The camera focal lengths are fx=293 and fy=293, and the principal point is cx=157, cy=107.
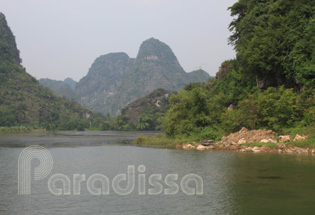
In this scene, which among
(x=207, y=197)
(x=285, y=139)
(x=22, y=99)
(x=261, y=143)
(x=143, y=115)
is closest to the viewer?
(x=207, y=197)

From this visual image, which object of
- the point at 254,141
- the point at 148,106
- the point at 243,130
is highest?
the point at 148,106

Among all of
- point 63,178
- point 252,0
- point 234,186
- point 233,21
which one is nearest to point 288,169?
point 234,186

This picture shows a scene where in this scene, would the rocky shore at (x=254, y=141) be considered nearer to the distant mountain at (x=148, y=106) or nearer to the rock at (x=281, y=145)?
the rock at (x=281, y=145)

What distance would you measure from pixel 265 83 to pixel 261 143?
40.8 feet

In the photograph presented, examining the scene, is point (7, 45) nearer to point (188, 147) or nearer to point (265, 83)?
point (188, 147)

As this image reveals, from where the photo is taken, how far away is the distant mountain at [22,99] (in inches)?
4609

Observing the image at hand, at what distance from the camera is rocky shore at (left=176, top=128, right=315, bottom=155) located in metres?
26.1

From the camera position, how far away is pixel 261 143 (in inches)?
1112

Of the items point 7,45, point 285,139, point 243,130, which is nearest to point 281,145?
point 285,139

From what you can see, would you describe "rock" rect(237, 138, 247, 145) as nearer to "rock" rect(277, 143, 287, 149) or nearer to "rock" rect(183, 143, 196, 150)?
"rock" rect(277, 143, 287, 149)

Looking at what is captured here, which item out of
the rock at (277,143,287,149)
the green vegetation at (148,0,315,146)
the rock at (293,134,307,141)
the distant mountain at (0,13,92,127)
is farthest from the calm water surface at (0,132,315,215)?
the distant mountain at (0,13,92,127)

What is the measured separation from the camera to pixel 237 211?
10.4 metres

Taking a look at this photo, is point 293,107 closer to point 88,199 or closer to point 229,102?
point 229,102

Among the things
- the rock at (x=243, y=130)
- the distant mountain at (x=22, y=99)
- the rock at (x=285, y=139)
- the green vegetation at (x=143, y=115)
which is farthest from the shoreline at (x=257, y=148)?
the distant mountain at (x=22, y=99)
